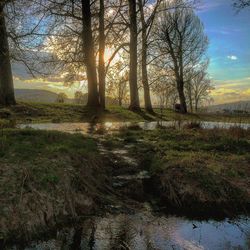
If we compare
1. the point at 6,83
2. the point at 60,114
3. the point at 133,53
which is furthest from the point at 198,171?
the point at 133,53

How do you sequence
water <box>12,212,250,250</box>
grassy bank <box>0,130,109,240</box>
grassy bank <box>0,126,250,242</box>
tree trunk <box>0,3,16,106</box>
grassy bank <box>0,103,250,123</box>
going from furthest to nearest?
tree trunk <box>0,3,16,106</box>, grassy bank <box>0,103,250,123</box>, grassy bank <box>0,126,250,242</box>, grassy bank <box>0,130,109,240</box>, water <box>12,212,250,250</box>

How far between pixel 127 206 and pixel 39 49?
22.5m

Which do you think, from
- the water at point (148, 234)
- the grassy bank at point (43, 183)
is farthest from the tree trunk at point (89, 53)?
the water at point (148, 234)

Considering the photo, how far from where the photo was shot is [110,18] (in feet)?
110

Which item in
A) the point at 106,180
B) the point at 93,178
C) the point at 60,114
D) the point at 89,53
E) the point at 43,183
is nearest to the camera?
the point at 43,183

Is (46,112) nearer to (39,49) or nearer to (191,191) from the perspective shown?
(39,49)

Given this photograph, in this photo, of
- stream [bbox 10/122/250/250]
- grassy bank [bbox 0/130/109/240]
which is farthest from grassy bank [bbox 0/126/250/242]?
stream [bbox 10/122/250/250]

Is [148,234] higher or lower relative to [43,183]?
lower

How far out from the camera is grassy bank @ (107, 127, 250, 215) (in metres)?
9.11

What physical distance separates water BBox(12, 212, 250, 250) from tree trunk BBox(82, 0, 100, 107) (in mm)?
20496

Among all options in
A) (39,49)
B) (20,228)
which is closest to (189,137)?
(20,228)

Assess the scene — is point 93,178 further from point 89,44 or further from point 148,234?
point 89,44

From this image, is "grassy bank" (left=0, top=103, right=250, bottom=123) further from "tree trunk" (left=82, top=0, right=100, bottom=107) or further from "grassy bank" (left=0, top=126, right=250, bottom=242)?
"grassy bank" (left=0, top=126, right=250, bottom=242)

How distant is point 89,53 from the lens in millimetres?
27766
